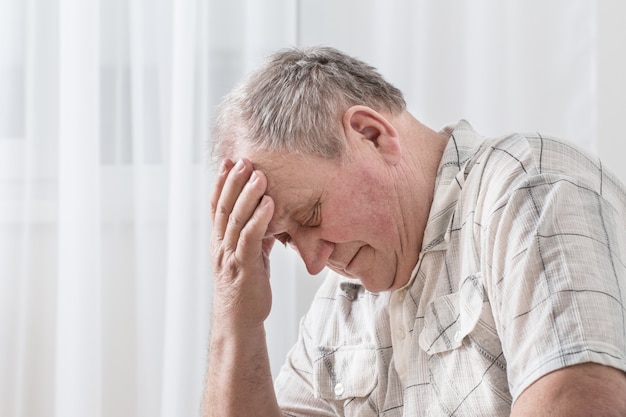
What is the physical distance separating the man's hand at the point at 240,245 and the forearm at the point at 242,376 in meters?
0.03

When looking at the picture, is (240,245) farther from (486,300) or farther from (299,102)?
(486,300)

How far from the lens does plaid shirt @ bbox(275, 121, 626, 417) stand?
1.06 m

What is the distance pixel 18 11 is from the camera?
2330mm

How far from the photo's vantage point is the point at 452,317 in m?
1.32

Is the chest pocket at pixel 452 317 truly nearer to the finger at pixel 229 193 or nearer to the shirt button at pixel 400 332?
the shirt button at pixel 400 332

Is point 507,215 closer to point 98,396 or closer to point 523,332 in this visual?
point 523,332

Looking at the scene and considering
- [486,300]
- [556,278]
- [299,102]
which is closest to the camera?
[556,278]

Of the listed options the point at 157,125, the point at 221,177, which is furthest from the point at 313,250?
the point at 157,125

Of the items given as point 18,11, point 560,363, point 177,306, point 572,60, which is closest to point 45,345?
point 177,306

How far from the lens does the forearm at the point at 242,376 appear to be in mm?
1592

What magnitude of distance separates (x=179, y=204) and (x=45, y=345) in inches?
19.2

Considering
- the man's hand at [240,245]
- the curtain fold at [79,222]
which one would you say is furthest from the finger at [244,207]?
the curtain fold at [79,222]

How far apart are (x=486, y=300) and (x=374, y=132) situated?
1.02ft

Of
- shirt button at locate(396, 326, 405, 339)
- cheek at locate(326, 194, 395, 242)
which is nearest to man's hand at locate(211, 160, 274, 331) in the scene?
cheek at locate(326, 194, 395, 242)
